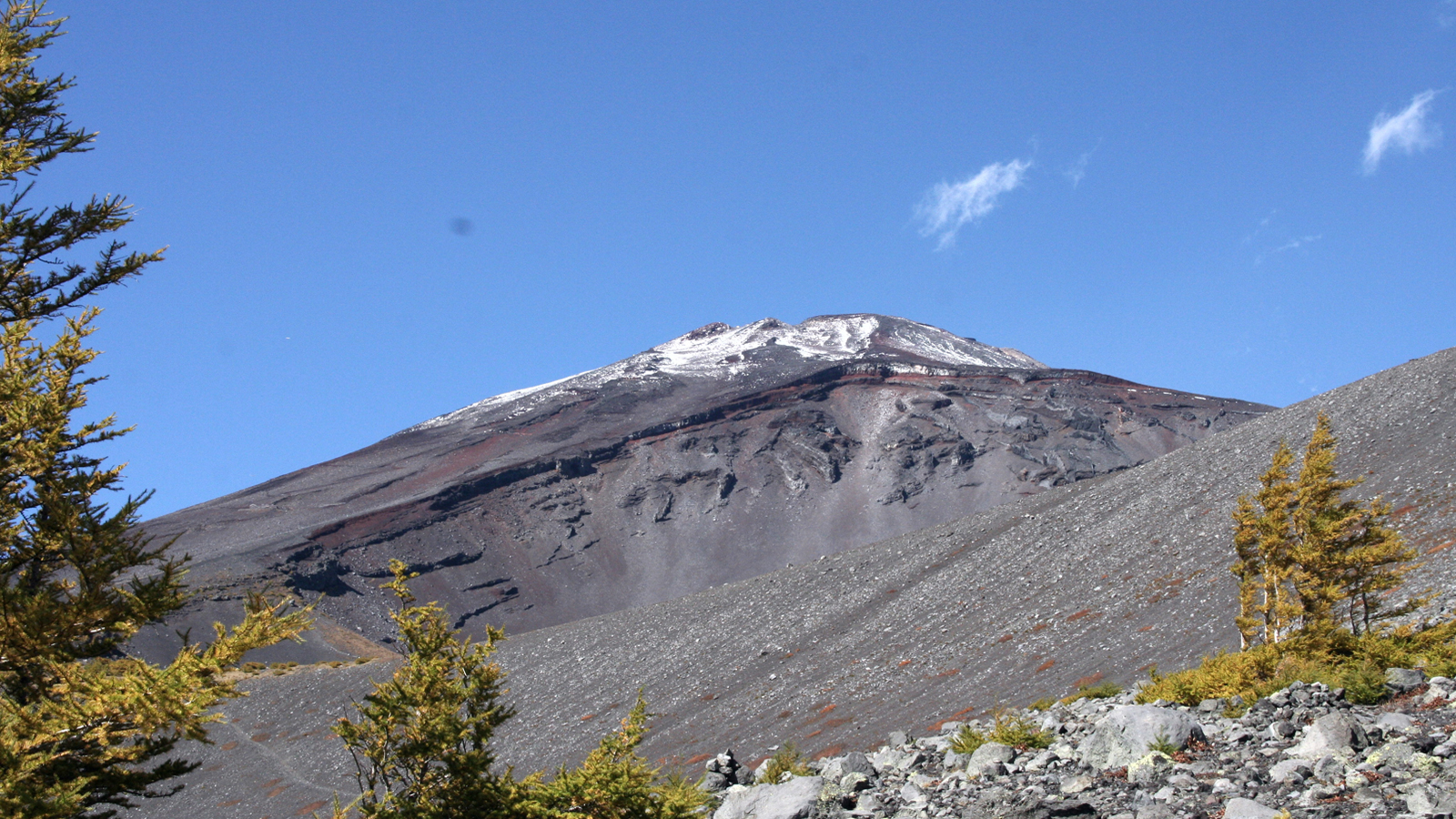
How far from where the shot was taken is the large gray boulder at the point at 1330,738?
372 inches

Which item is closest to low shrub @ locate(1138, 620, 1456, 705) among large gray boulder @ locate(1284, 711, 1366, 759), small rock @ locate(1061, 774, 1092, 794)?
large gray boulder @ locate(1284, 711, 1366, 759)

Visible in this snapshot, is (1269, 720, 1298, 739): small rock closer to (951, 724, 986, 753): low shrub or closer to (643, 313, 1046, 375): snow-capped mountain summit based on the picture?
(951, 724, 986, 753): low shrub

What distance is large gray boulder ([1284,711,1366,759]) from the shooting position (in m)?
9.46

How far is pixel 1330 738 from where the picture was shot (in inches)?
378

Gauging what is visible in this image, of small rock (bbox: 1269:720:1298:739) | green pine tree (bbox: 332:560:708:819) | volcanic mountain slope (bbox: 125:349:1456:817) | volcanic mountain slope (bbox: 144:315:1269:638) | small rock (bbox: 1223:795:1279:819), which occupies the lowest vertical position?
volcanic mountain slope (bbox: 125:349:1456:817)

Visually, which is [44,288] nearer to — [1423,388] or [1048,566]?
[1048,566]

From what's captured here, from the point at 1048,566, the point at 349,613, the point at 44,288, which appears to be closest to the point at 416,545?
the point at 349,613

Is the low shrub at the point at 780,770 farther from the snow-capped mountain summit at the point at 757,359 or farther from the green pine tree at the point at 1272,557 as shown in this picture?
the snow-capped mountain summit at the point at 757,359

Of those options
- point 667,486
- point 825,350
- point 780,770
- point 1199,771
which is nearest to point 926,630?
point 780,770

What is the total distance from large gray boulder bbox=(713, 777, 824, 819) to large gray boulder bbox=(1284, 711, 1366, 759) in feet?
21.1

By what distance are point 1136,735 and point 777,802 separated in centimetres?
532

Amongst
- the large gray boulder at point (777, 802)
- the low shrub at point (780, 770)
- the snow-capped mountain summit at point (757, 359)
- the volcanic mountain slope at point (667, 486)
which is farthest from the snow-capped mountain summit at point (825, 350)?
the large gray boulder at point (777, 802)

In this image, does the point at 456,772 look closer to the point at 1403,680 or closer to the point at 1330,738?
the point at 1330,738

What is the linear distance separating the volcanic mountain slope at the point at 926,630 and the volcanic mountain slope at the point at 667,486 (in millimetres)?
35318
